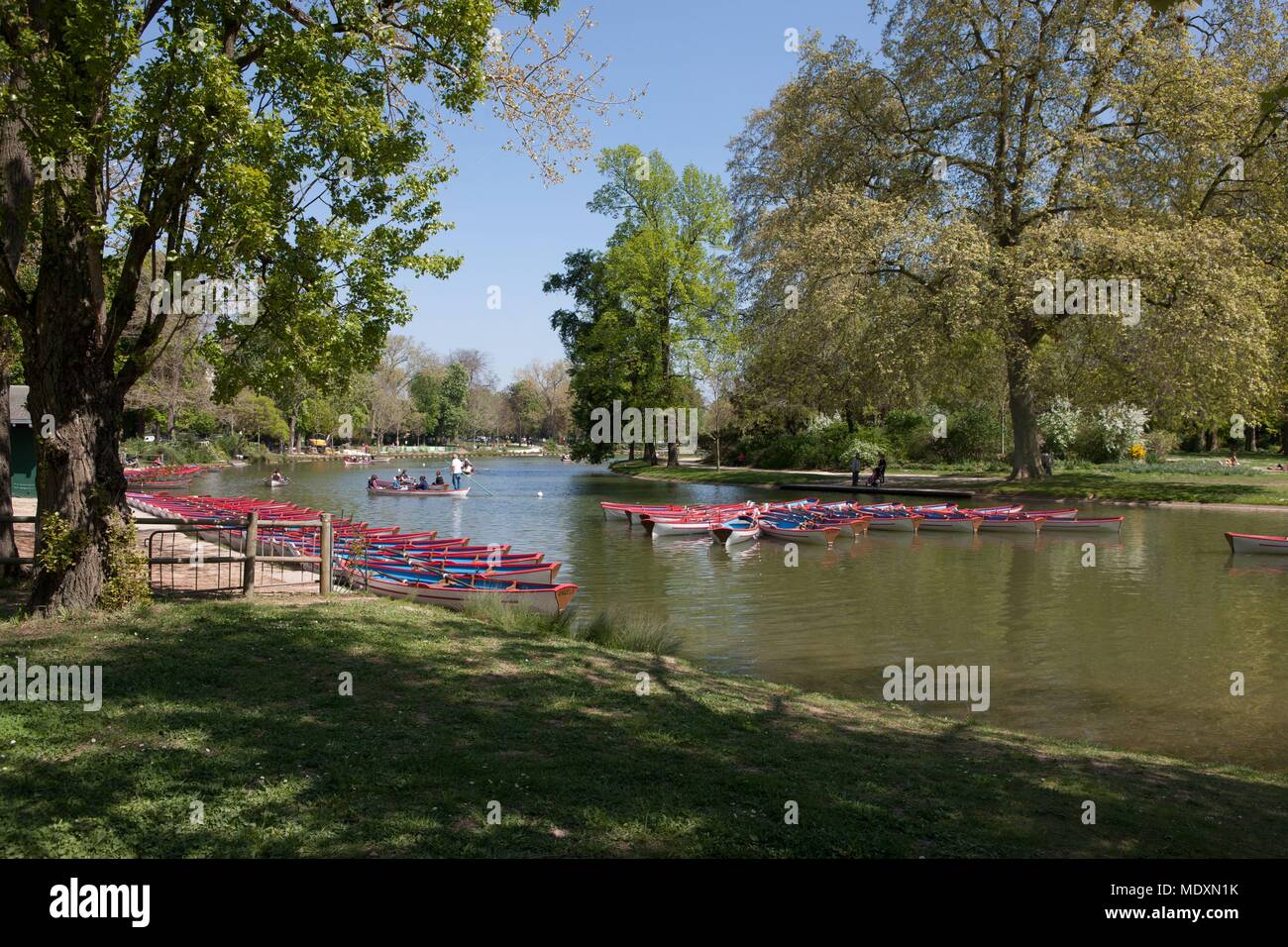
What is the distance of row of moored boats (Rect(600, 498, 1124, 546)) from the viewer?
87.5 ft

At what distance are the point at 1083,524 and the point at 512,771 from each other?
84.2 ft

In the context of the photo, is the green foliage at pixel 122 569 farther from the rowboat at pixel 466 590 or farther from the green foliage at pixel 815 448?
the green foliage at pixel 815 448

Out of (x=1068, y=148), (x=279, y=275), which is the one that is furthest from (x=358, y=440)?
(x=279, y=275)

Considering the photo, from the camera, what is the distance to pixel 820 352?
119ft

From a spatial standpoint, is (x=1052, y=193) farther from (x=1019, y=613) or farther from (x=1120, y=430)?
(x=1019, y=613)

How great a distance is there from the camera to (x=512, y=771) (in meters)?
6.14

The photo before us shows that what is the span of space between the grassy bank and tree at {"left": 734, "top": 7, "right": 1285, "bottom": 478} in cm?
241

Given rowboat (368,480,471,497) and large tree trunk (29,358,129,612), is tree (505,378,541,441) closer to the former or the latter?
rowboat (368,480,471,497)

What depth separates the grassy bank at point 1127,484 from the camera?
3384cm

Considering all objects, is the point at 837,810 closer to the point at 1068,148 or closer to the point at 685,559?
the point at 685,559

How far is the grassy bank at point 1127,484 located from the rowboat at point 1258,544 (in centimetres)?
1173

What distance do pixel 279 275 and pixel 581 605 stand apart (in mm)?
8593

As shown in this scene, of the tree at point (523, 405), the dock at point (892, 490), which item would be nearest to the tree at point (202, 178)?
the dock at point (892, 490)

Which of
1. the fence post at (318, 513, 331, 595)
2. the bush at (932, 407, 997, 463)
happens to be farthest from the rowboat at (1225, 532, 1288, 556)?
the bush at (932, 407, 997, 463)
